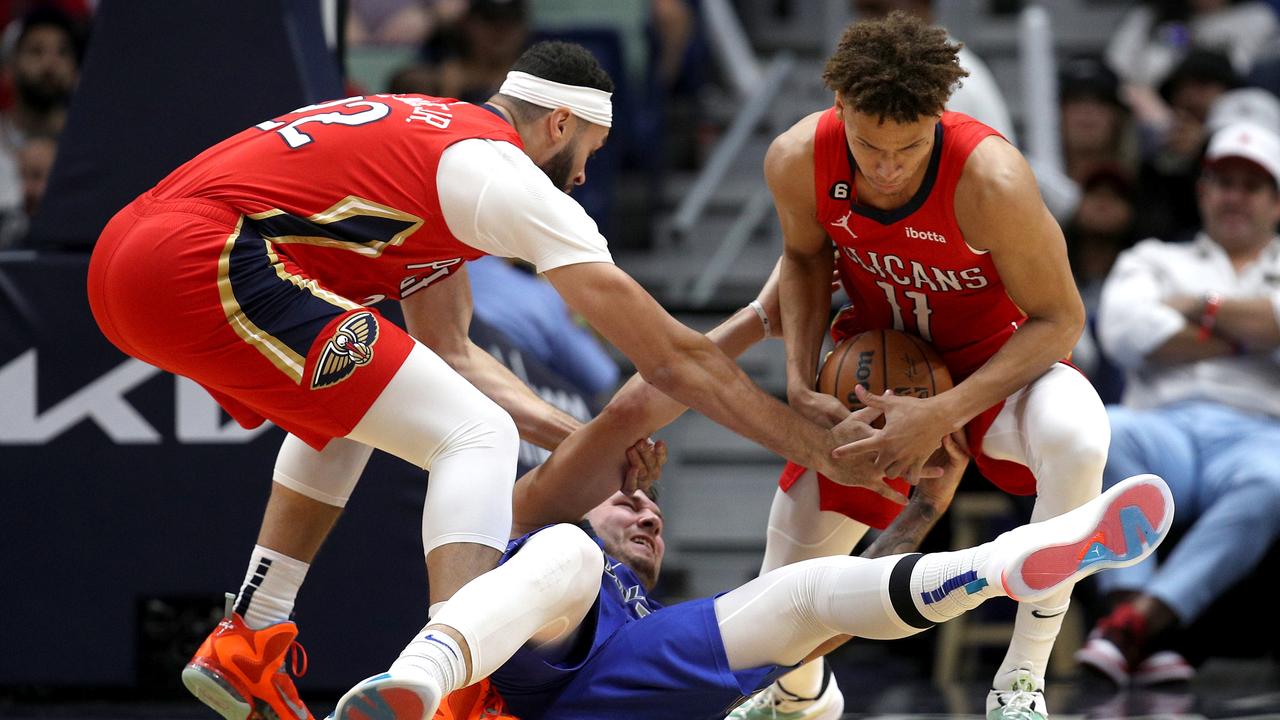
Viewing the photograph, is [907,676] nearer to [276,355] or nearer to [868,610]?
[868,610]

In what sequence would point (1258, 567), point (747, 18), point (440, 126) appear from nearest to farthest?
1. point (440, 126)
2. point (1258, 567)
3. point (747, 18)

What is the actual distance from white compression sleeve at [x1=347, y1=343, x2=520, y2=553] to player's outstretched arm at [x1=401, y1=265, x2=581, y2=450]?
0.75 metres

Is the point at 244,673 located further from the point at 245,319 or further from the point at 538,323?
the point at 538,323

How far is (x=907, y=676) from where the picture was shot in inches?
245

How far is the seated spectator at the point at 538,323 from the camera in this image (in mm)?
6418

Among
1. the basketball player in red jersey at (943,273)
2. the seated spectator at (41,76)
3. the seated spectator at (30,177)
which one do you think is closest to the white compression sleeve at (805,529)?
the basketball player in red jersey at (943,273)

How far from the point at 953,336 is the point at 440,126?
137 cm

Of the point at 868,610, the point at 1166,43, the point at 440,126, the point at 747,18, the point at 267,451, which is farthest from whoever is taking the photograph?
the point at 747,18

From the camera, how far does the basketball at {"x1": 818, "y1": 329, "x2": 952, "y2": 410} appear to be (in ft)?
13.1

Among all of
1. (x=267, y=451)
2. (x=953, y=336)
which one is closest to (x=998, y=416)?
(x=953, y=336)

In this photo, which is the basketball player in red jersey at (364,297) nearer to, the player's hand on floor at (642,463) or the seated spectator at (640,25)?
the player's hand on floor at (642,463)

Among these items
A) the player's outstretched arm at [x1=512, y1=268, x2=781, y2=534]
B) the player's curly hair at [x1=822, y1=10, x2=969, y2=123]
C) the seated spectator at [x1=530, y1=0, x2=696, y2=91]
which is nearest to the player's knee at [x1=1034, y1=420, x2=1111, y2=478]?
the player's curly hair at [x1=822, y1=10, x2=969, y2=123]

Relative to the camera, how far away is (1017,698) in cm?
383

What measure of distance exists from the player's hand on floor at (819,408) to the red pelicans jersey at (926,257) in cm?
32
